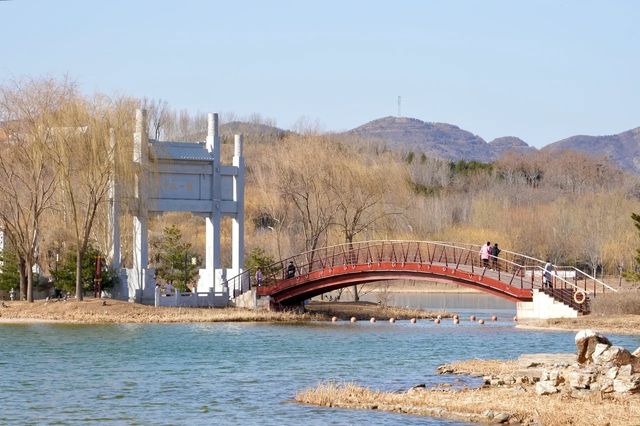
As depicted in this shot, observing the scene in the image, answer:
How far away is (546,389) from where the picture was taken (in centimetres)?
2658

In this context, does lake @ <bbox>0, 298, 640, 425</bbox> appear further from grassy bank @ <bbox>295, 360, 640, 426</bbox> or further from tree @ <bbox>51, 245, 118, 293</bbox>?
tree @ <bbox>51, 245, 118, 293</bbox>

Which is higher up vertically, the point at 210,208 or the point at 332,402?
the point at 210,208

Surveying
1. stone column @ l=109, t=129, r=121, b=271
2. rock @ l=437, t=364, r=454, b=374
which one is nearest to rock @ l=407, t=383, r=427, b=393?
rock @ l=437, t=364, r=454, b=374

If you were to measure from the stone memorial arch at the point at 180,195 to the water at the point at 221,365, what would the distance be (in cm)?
579

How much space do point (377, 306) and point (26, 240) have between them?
16848mm

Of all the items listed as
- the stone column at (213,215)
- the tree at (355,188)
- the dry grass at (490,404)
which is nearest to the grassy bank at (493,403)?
the dry grass at (490,404)

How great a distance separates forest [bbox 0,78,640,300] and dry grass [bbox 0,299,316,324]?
129 centimetres

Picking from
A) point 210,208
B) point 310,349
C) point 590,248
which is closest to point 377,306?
point 210,208

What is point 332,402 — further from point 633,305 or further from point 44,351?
point 633,305

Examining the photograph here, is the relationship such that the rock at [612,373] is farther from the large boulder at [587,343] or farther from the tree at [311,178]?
the tree at [311,178]

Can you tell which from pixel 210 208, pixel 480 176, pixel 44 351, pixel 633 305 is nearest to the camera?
pixel 44 351

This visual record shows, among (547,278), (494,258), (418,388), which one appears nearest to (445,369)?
(418,388)

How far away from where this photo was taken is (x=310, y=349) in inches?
1734

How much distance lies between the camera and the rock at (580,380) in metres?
26.3
